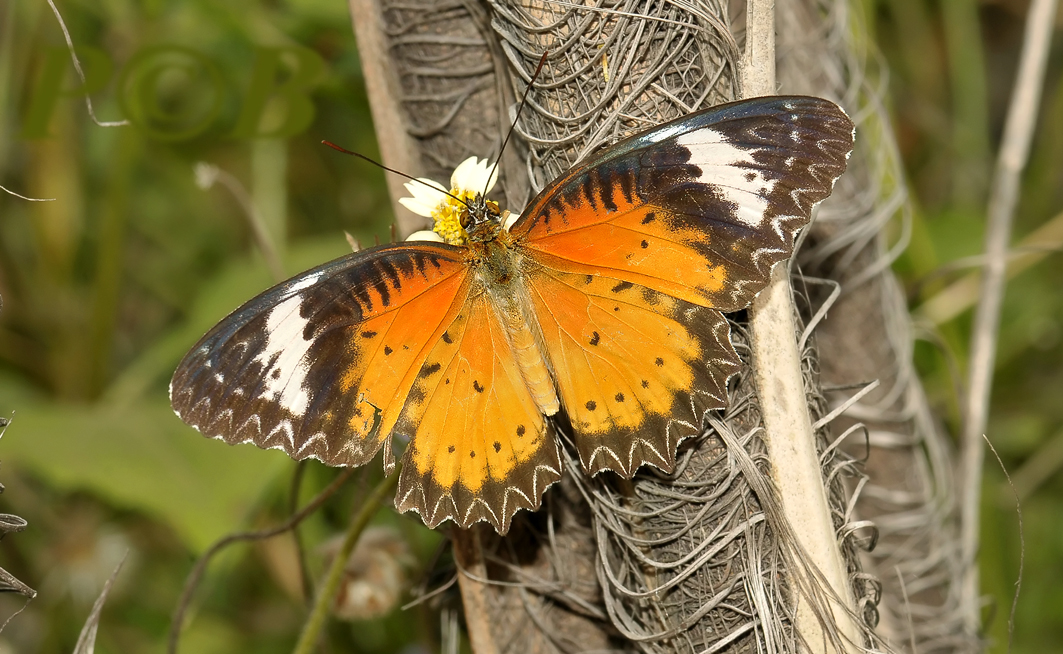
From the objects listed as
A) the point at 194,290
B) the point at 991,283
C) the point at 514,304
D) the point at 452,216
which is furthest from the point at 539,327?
the point at 194,290

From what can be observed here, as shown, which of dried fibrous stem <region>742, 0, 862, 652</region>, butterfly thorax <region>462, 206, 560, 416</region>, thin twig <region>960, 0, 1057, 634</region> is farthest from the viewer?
thin twig <region>960, 0, 1057, 634</region>

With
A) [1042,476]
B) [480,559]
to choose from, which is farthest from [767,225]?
[1042,476]

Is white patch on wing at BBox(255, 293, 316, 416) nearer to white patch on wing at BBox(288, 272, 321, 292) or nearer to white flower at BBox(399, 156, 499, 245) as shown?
white patch on wing at BBox(288, 272, 321, 292)

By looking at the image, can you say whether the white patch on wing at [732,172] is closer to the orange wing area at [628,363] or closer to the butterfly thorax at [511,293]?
the orange wing area at [628,363]

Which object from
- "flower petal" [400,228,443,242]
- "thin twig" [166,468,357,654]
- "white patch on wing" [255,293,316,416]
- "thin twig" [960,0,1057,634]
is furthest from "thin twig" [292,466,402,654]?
"thin twig" [960,0,1057,634]

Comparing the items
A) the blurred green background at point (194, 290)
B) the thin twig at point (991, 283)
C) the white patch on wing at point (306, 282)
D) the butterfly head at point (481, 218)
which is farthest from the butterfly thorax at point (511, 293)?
the thin twig at point (991, 283)

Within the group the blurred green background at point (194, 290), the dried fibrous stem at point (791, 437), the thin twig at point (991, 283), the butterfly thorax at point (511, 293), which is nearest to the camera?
the dried fibrous stem at point (791, 437)

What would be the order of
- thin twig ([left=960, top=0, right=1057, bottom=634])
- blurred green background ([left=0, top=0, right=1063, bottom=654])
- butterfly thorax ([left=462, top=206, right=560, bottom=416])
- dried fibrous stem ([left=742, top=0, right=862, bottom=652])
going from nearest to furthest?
dried fibrous stem ([left=742, top=0, right=862, bottom=652])
butterfly thorax ([left=462, top=206, right=560, bottom=416])
thin twig ([left=960, top=0, right=1057, bottom=634])
blurred green background ([left=0, top=0, right=1063, bottom=654])
